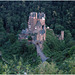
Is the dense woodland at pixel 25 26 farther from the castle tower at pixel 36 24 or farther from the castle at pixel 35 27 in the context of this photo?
the castle tower at pixel 36 24

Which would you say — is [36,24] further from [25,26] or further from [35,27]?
[25,26]

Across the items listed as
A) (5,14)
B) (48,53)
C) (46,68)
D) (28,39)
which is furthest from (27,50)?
(5,14)

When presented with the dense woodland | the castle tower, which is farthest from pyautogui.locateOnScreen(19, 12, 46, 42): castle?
the dense woodland

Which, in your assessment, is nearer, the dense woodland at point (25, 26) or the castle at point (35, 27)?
the dense woodland at point (25, 26)

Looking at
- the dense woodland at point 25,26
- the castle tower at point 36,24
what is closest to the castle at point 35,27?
the castle tower at point 36,24

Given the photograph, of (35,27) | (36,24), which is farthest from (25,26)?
(35,27)

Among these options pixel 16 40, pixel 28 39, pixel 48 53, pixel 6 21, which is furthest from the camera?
pixel 6 21

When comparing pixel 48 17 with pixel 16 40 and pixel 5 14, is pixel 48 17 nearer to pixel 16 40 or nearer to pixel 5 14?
pixel 5 14

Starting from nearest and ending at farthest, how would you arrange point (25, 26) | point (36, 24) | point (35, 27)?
point (35, 27) < point (36, 24) < point (25, 26)
